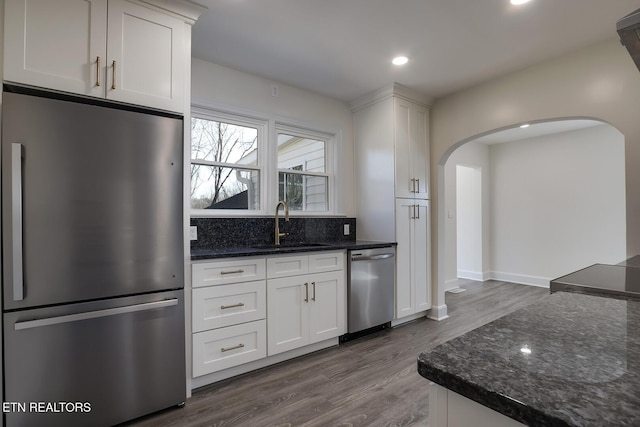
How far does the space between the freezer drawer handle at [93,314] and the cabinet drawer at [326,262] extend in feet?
3.76

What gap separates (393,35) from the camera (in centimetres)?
244

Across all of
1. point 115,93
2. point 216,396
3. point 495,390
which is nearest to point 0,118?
point 115,93

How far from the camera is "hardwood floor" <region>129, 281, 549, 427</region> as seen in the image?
1.85m

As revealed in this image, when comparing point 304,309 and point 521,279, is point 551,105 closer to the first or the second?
point 304,309

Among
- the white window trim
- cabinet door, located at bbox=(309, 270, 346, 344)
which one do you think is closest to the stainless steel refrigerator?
the white window trim

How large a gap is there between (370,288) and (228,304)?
4.77 ft

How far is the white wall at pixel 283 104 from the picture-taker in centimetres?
281

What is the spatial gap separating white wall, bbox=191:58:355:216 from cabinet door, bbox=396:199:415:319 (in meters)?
0.65

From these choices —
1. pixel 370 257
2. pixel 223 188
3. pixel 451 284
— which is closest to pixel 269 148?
pixel 223 188

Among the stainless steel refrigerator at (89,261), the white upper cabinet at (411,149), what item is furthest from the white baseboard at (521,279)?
the stainless steel refrigerator at (89,261)

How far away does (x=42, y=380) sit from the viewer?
1577 mm

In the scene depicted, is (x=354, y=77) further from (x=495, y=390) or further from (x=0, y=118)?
(x=495, y=390)

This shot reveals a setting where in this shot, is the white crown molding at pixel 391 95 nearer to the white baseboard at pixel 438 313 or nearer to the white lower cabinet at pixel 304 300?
the white lower cabinet at pixel 304 300

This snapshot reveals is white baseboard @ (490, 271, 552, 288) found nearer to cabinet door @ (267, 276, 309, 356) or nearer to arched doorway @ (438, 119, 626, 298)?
arched doorway @ (438, 119, 626, 298)
